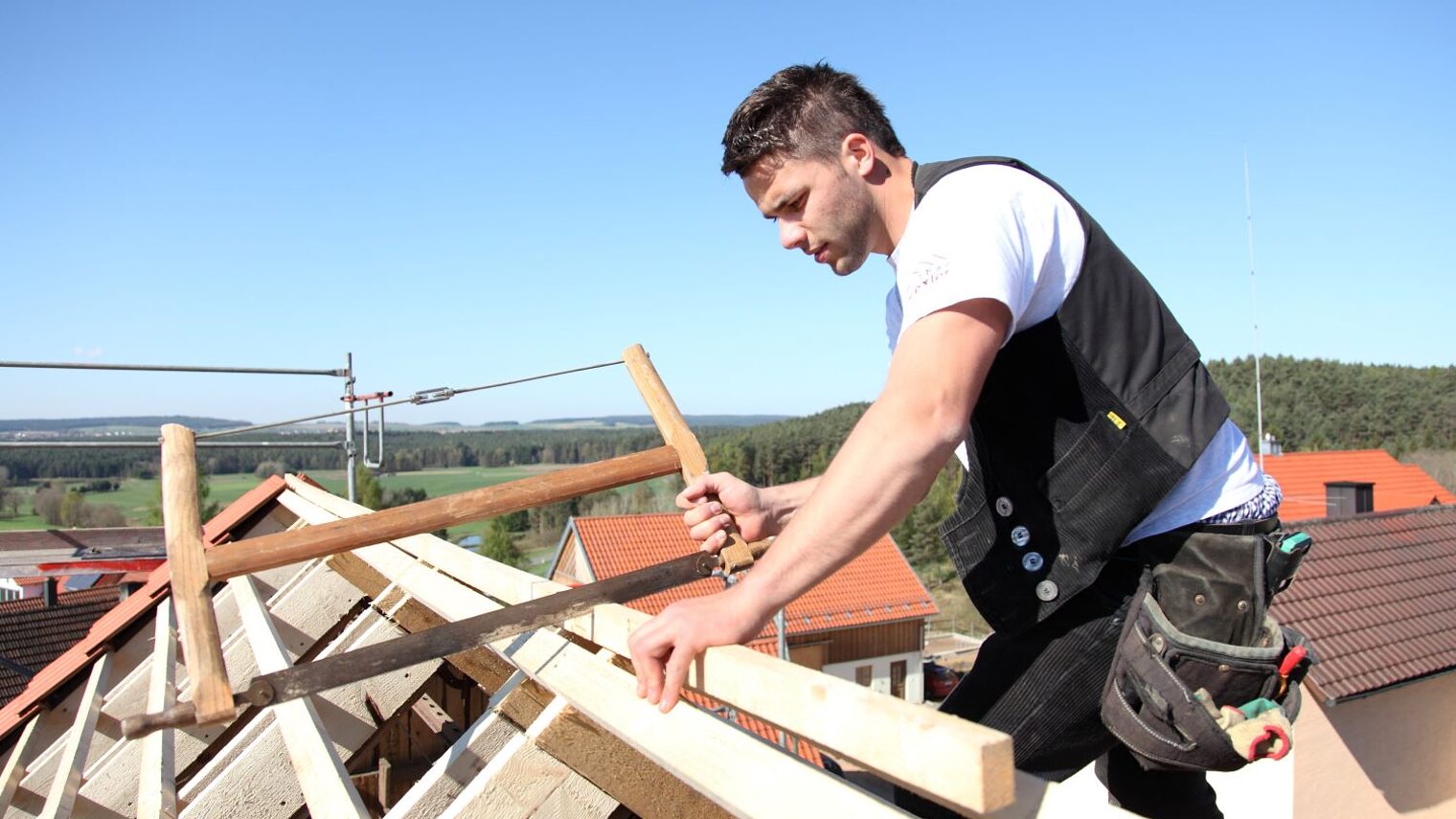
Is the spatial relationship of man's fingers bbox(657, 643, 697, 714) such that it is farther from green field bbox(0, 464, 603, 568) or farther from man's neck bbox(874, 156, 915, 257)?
green field bbox(0, 464, 603, 568)

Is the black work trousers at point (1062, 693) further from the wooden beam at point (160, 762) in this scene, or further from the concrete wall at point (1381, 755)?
the concrete wall at point (1381, 755)

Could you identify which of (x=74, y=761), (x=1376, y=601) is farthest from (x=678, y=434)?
(x=1376, y=601)

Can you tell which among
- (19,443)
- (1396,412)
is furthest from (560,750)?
(1396,412)

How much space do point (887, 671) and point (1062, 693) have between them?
25.7 m

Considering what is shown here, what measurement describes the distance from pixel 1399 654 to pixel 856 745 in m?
11.4

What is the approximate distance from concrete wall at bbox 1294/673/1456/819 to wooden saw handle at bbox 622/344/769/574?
354 inches

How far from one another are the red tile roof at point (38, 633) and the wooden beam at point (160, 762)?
36.5ft

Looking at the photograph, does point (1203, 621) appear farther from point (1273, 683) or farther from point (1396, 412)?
point (1396, 412)

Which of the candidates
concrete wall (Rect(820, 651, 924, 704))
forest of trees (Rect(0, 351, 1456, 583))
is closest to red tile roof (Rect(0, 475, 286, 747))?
concrete wall (Rect(820, 651, 924, 704))

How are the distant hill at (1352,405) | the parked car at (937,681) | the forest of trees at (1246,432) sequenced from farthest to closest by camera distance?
the distant hill at (1352,405)
the forest of trees at (1246,432)
the parked car at (937,681)

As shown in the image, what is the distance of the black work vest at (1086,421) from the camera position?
1.81 metres

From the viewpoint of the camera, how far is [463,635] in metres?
2.03

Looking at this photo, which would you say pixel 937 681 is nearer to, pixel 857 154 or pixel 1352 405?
pixel 857 154

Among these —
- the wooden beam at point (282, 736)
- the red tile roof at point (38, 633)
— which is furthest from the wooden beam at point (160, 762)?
the red tile roof at point (38, 633)
